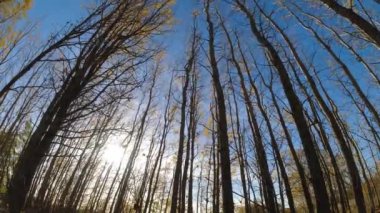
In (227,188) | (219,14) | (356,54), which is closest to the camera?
(227,188)

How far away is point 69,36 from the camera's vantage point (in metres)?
3.44

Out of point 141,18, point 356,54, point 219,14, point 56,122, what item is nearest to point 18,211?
point 56,122

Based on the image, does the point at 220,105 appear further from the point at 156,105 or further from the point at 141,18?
the point at 156,105

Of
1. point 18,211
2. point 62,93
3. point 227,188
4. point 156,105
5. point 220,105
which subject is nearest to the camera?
point 18,211

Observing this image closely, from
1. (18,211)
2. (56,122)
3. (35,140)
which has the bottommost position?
(18,211)

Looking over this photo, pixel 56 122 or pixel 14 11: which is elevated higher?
pixel 14 11

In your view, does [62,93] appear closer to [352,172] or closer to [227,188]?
[227,188]

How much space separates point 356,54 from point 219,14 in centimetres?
718

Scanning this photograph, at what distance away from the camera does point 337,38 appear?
13.4 m

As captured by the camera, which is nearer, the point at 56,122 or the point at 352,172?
the point at 56,122

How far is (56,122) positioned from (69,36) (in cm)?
120

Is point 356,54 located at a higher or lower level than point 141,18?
higher

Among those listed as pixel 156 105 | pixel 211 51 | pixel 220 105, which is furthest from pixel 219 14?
pixel 156 105

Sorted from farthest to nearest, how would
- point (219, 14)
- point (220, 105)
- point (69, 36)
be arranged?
point (219, 14) → point (220, 105) → point (69, 36)
